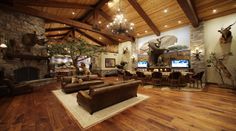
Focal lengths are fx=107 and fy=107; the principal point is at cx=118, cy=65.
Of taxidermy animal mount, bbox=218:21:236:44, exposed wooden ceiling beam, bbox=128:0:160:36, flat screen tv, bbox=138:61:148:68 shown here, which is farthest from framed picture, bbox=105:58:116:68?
taxidermy animal mount, bbox=218:21:236:44

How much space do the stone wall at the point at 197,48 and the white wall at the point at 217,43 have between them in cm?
36

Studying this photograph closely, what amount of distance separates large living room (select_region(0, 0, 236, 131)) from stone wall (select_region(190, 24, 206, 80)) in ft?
0.18

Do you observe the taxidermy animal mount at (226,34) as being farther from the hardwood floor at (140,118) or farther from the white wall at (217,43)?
the hardwood floor at (140,118)

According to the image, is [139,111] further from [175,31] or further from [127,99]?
[175,31]

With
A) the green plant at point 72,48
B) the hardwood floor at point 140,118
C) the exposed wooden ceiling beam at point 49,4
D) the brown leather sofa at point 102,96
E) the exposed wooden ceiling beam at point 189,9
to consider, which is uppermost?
the exposed wooden ceiling beam at point 49,4

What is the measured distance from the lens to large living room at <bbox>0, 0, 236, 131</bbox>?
2639 millimetres

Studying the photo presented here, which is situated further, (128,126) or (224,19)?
(224,19)

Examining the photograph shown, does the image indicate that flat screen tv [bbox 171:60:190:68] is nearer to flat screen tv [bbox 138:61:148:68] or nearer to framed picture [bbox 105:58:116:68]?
flat screen tv [bbox 138:61:148:68]

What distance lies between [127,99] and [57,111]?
225 cm

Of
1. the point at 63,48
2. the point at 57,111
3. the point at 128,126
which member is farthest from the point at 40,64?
the point at 128,126

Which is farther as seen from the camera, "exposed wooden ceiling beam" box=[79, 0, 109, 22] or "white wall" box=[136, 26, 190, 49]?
"white wall" box=[136, 26, 190, 49]

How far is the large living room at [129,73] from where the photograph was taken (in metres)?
2.64

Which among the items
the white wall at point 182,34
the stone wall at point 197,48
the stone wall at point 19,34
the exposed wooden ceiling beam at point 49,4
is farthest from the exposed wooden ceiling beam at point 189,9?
the stone wall at point 19,34

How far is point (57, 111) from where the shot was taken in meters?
3.06
